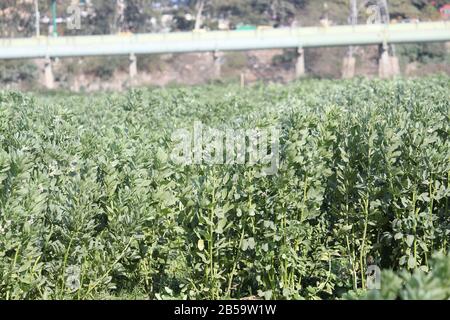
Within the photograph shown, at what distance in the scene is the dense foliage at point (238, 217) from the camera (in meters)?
6.45

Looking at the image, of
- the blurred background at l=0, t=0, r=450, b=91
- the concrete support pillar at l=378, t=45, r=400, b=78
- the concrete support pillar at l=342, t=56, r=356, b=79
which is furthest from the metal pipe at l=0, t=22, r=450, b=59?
the blurred background at l=0, t=0, r=450, b=91

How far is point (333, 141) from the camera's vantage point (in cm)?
729

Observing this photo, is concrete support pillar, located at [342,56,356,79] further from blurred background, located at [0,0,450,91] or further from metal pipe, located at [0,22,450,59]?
metal pipe, located at [0,22,450,59]

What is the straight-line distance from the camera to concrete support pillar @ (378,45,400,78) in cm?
4981

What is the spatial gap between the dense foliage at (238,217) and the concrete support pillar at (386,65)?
1637 inches

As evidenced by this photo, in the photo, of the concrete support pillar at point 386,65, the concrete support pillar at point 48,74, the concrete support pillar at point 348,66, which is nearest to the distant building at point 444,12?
the concrete support pillar at point 386,65

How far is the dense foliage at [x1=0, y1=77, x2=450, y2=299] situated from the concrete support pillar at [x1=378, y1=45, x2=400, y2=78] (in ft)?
136

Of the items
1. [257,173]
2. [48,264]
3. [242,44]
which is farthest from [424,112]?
A: [242,44]

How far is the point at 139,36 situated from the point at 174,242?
1659 inches

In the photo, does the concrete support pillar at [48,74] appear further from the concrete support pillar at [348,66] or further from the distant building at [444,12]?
the distant building at [444,12]

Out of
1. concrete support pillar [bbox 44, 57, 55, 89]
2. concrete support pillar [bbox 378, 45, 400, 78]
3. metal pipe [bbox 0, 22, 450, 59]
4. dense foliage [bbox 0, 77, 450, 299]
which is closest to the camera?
dense foliage [bbox 0, 77, 450, 299]

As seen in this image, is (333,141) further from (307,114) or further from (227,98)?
(227,98)

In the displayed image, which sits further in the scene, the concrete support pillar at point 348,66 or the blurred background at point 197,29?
the blurred background at point 197,29

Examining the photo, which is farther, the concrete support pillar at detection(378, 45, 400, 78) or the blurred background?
the blurred background
